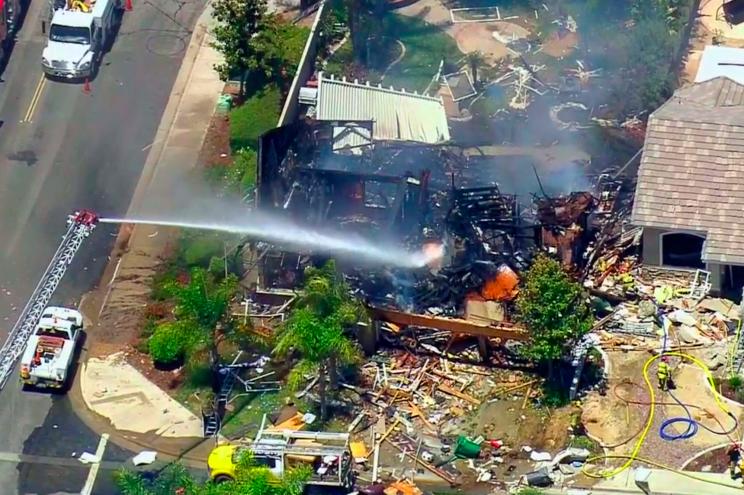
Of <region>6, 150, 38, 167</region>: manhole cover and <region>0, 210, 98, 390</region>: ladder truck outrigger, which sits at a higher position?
<region>6, 150, 38, 167</region>: manhole cover

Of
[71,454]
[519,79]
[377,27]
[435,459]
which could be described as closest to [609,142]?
[519,79]

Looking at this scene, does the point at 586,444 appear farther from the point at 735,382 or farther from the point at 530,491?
the point at 735,382

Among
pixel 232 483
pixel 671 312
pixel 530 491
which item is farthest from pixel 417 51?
pixel 232 483

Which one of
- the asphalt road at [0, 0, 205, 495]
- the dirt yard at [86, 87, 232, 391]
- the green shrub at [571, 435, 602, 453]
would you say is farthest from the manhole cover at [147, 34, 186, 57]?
the green shrub at [571, 435, 602, 453]

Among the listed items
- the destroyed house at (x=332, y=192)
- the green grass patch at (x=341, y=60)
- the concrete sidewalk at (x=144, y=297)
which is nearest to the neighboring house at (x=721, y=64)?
the destroyed house at (x=332, y=192)

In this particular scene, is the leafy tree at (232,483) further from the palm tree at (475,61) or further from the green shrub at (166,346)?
the palm tree at (475,61)

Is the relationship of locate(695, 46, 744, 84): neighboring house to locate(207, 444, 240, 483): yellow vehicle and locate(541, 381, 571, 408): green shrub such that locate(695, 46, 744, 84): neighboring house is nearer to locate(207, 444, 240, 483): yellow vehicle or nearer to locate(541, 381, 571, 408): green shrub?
locate(541, 381, 571, 408): green shrub
